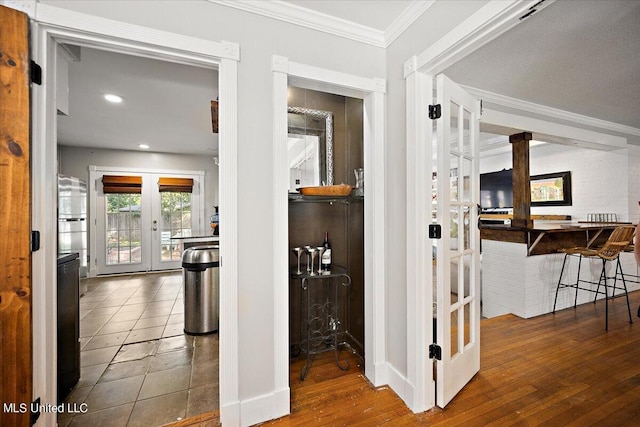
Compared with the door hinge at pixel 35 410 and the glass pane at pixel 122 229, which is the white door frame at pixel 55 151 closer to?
the door hinge at pixel 35 410

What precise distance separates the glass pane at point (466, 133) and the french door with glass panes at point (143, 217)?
5.61 meters

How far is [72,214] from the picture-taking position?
4410 mm

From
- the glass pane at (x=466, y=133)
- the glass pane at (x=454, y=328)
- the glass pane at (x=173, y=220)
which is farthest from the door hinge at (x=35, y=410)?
the glass pane at (x=173, y=220)

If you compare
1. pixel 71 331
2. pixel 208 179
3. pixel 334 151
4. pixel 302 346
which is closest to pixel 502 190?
pixel 334 151

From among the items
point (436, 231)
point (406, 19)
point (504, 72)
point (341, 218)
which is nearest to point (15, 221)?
point (341, 218)

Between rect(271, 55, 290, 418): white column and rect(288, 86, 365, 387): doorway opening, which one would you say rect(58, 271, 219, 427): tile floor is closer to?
rect(271, 55, 290, 418): white column

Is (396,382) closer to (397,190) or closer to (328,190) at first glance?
(397,190)

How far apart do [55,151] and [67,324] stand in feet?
3.81

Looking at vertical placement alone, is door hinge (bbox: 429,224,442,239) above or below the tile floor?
above

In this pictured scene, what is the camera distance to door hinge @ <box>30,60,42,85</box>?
1.28 meters

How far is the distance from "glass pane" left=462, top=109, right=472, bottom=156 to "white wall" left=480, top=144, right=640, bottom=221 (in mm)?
4082

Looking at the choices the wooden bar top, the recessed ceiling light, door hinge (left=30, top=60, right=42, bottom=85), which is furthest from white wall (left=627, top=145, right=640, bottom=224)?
the recessed ceiling light

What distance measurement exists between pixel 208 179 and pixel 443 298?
228 inches

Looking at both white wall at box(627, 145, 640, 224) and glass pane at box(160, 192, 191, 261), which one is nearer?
white wall at box(627, 145, 640, 224)
